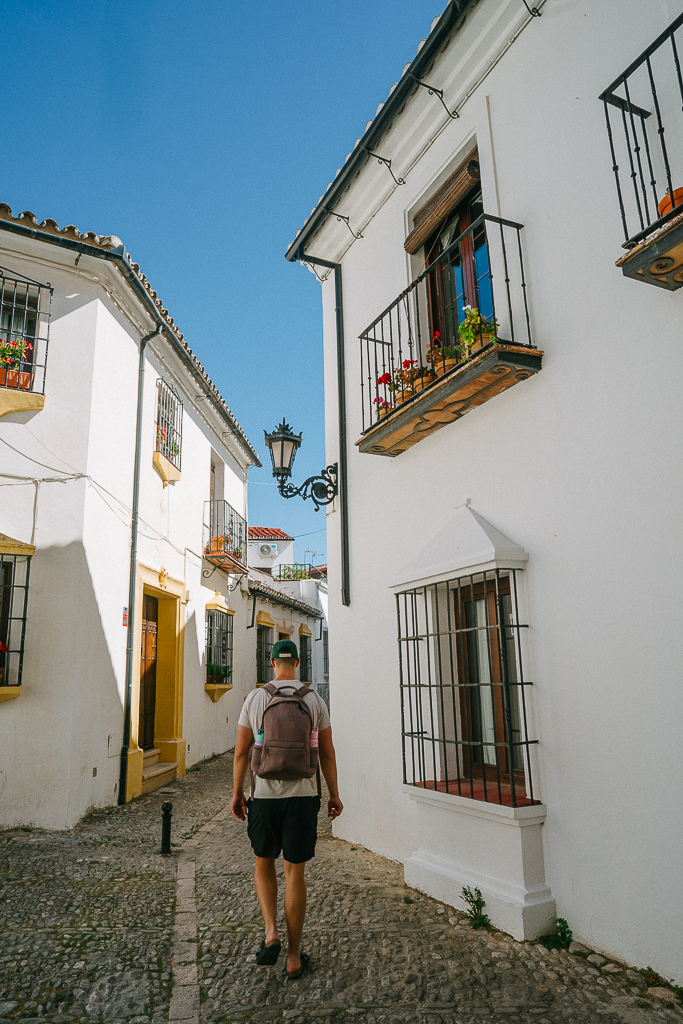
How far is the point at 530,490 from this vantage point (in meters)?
4.25

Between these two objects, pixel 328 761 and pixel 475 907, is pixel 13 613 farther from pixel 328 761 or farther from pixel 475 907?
pixel 475 907

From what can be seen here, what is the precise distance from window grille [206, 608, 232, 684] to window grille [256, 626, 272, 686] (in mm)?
3035

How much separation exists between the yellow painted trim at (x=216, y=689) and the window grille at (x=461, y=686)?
6999mm

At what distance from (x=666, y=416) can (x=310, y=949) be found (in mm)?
3283

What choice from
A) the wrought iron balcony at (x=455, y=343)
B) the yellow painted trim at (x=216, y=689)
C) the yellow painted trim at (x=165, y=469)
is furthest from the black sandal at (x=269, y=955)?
the yellow painted trim at (x=216, y=689)

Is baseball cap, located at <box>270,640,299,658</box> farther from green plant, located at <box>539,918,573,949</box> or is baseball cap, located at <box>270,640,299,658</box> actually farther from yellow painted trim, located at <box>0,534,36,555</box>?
yellow painted trim, located at <box>0,534,36,555</box>

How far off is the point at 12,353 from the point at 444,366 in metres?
5.01

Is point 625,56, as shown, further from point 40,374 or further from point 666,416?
point 40,374

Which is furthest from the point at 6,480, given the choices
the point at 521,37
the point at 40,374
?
the point at 521,37

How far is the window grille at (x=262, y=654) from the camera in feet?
53.7

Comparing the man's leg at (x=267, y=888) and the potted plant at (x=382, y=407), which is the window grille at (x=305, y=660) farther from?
the man's leg at (x=267, y=888)

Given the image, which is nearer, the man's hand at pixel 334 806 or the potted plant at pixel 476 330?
the man's hand at pixel 334 806

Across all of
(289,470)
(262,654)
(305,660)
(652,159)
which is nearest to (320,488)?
(289,470)

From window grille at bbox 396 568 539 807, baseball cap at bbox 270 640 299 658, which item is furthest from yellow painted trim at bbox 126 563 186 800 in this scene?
baseball cap at bbox 270 640 299 658
